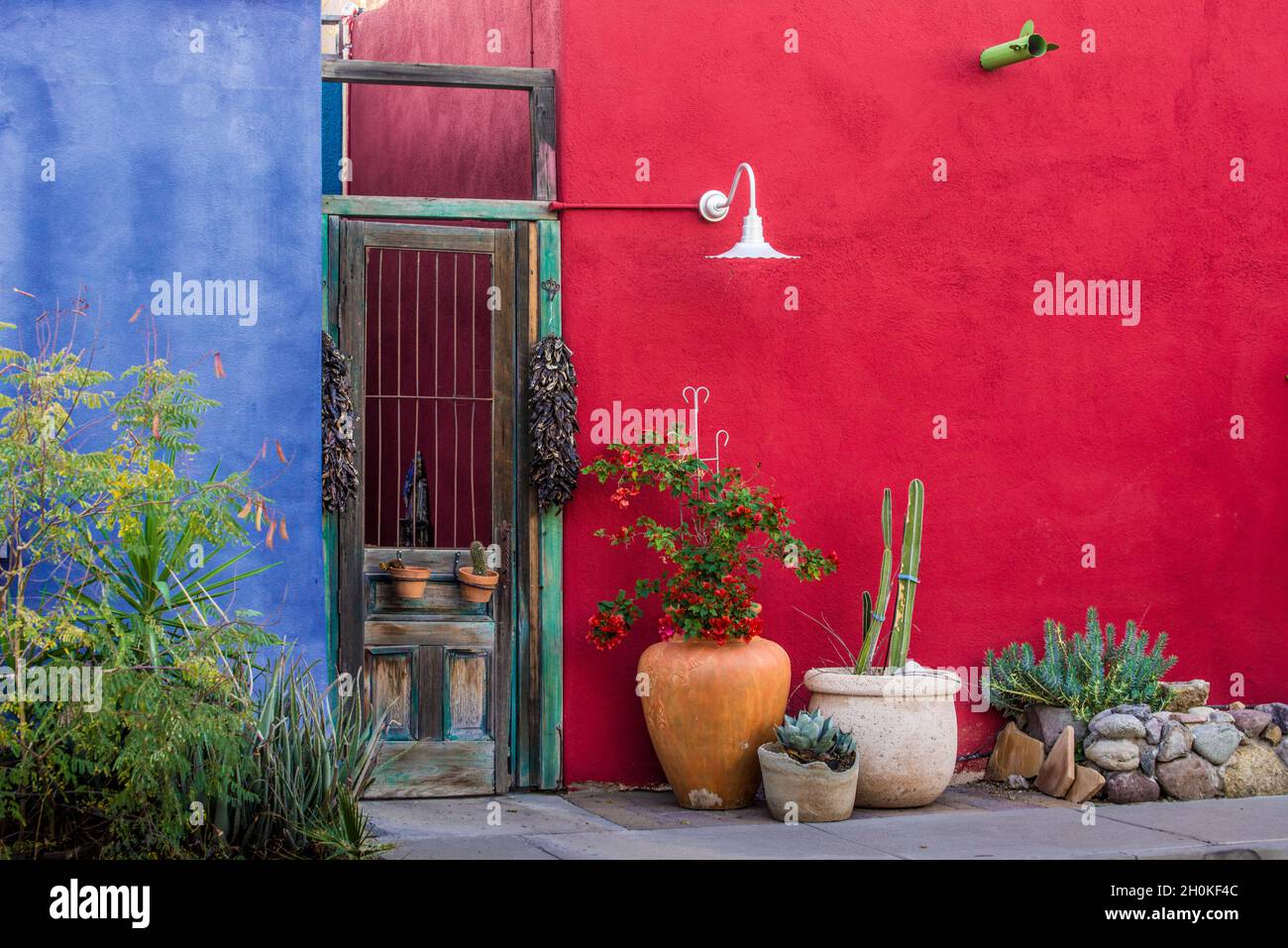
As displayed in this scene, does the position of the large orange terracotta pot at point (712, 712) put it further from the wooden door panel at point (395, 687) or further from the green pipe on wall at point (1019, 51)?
the green pipe on wall at point (1019, 51)

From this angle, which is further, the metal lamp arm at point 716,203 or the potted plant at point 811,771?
the metal lamp arm at point 716,203

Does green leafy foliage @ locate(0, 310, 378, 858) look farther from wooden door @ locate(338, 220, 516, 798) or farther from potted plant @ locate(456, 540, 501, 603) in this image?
potted plant @ locate(456, 540, 501, 603)

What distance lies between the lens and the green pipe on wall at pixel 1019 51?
791 centimetres

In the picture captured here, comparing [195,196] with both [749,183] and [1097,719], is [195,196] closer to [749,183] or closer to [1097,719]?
[749,183]

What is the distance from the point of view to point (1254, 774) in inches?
309

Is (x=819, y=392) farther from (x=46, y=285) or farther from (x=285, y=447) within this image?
(x=46, y=285)

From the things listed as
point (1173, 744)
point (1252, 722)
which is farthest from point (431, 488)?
point (1252, 722)

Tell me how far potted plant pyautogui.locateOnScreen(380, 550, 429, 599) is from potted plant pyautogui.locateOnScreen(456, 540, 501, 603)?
192 mm

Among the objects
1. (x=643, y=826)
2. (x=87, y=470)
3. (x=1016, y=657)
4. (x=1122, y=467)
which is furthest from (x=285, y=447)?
(x=1122, y=467)

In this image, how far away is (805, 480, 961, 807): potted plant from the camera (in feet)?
24.0

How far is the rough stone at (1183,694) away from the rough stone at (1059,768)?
65 centimetres

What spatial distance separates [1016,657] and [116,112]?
5339 millimetres

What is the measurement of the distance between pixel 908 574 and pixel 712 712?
133cm

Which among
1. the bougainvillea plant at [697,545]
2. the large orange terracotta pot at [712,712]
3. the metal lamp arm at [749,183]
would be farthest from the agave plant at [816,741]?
the metal lamp arm at [749,183]
